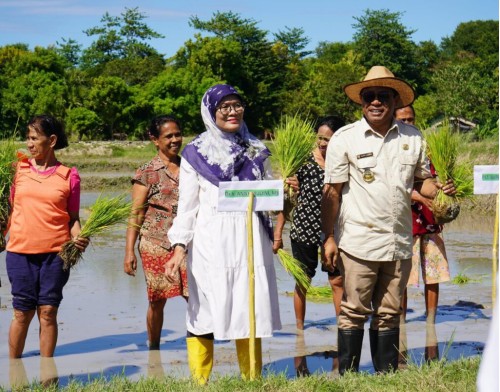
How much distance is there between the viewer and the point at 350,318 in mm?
5145

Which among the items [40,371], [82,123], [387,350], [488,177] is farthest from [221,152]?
[82,123]

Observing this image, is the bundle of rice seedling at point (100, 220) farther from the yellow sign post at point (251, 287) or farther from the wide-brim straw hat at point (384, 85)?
the wide-brim straw hat at point (384, 85)

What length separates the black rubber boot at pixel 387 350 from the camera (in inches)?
203

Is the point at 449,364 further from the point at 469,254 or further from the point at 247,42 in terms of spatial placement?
the point at 247,42

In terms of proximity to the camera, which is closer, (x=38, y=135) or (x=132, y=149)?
(x=38, y=135)

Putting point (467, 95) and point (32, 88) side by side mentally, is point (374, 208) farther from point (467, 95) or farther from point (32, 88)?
point (32, 88)

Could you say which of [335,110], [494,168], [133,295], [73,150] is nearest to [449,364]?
[494,168]

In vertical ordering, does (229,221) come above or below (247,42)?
below

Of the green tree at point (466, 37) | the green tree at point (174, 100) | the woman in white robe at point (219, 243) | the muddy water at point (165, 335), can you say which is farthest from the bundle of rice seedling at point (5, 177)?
the green tree at point (466, 37)

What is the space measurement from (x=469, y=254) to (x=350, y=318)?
267 inches

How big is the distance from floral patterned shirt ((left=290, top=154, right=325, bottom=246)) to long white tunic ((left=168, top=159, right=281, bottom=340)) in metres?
1.84

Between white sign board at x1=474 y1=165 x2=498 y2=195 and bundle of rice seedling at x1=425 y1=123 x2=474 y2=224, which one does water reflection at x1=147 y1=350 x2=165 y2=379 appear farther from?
white sign board at x1=474 y1=165 x2=498 y2=195

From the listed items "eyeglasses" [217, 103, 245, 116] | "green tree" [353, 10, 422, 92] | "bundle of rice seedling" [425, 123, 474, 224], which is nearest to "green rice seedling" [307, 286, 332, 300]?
"bundle of rice seedling" [425, 123, 474, 224]

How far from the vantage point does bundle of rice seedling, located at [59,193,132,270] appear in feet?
18.1
